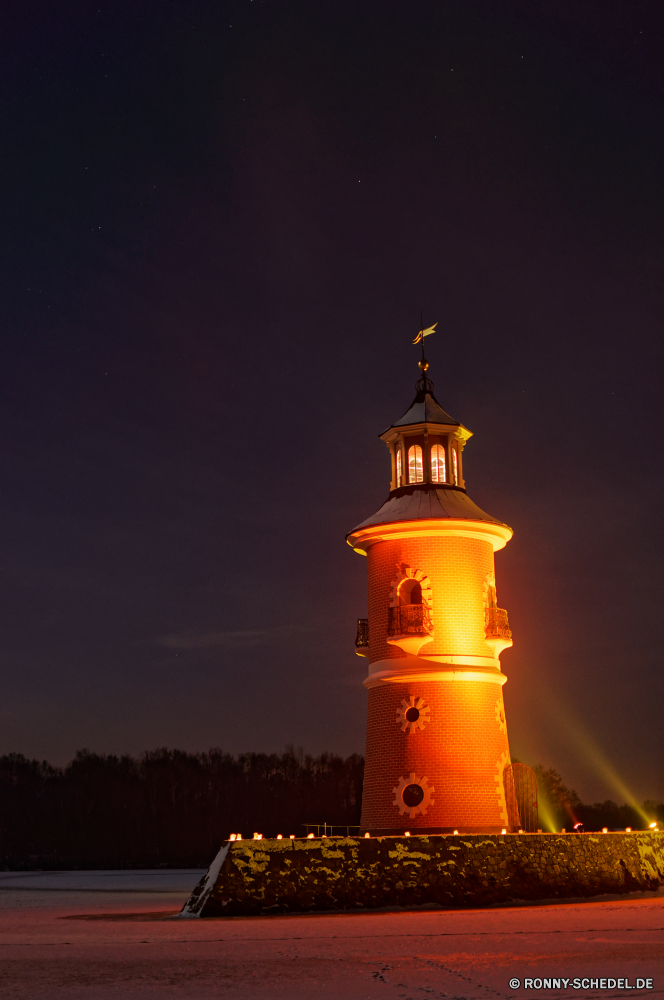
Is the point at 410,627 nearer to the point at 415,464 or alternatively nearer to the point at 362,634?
the point at 362,634

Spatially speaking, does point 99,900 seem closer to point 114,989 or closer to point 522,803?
point 522,803

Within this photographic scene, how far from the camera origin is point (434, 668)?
2912 centimetres

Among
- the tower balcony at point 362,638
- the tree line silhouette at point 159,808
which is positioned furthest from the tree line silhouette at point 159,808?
the tower balcony at point 362,638

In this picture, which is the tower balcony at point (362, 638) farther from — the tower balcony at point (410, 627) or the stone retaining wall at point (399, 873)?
the stone retaining wall at point (399, 873)

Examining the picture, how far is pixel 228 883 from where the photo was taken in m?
21.8

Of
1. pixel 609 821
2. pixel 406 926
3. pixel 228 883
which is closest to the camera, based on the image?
pixel 406 926

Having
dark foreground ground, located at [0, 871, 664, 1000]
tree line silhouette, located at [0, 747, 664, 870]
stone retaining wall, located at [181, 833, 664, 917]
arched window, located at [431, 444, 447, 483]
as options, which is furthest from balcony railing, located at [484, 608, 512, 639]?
tree line silhouette, located at [0, 747, 664, 870]

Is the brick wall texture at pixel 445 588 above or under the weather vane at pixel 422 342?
under

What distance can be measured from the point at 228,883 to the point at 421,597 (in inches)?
407

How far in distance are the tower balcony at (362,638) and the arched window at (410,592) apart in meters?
2.04

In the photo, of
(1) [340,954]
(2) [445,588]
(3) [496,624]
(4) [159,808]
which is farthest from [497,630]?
(4) [159,808]

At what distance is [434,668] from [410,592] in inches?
88.8

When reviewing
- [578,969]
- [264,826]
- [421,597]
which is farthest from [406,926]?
[264,826]

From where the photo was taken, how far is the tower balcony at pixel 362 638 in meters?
31.6
